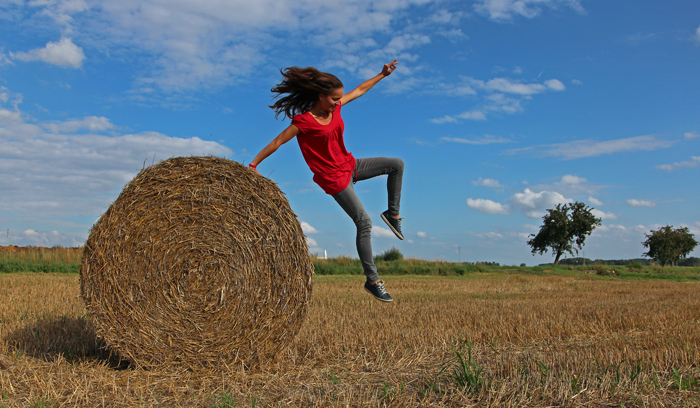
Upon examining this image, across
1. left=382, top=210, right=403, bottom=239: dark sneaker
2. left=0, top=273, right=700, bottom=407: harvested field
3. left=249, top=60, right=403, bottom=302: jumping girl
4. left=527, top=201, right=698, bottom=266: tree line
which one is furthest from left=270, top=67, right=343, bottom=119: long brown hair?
left=527, top=201, right=698, bottom=266: tree line

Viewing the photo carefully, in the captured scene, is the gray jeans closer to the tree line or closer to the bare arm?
the bare arm

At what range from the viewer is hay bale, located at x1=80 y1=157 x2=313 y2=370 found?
464cm

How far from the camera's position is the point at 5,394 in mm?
3902

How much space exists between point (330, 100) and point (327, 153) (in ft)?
1.77

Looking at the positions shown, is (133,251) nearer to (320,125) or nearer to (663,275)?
(320,125)

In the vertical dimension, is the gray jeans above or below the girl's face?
below

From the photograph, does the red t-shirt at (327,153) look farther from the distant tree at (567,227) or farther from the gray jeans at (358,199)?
the distant tree at (567,227)

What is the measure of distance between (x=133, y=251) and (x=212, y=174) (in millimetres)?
1047

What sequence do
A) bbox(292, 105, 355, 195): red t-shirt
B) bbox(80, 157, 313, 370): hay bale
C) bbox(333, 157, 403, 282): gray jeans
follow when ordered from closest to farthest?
bbox(80, 157, 313, 370): hay bale, bbox(292, 105, 355, 195): red t-shirt, bbox(333, 157, 403, 282): gray jeans

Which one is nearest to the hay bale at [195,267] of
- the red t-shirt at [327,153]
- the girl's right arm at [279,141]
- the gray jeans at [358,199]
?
the girl's right arm at [279,141]

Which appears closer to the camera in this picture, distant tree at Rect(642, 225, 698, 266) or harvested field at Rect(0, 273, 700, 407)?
harvested field at Rect(0, 273, 700, 407)

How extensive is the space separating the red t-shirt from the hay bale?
0.49 metres

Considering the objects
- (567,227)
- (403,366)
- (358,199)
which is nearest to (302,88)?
(358,199)

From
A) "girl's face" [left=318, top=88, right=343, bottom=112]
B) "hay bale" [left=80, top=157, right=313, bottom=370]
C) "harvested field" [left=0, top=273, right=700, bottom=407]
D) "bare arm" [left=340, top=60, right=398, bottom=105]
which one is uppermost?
"bare arm" [left=340, top=60, right=398, bottom=105]
